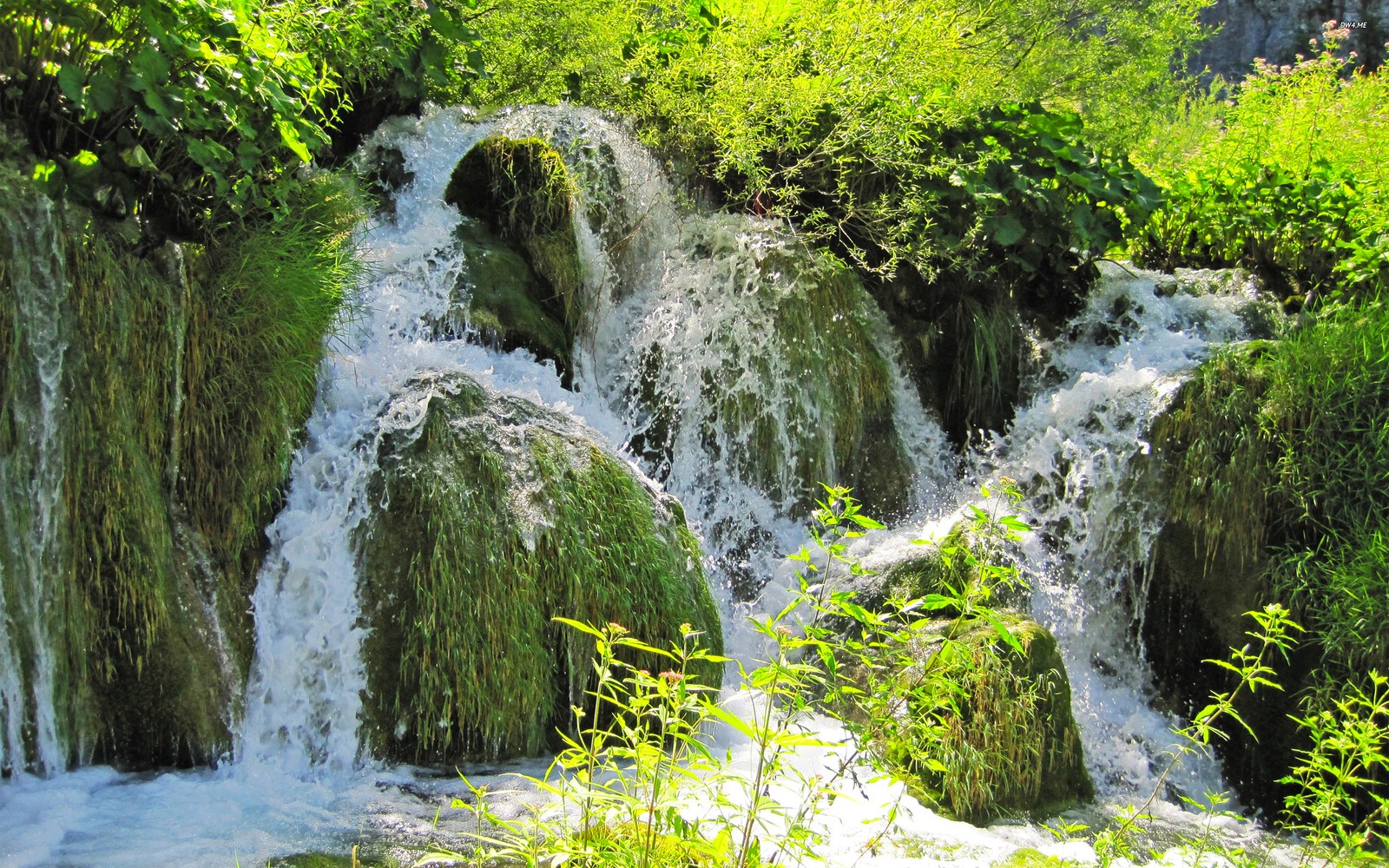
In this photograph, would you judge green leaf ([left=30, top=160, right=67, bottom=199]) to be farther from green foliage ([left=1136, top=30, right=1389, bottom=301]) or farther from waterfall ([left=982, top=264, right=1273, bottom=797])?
green foliage ([left=1136, top=30, right=1389, bottom=301])

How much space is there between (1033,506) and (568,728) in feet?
11.1

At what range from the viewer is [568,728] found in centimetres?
418

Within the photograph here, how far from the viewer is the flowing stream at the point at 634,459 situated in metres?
3.39

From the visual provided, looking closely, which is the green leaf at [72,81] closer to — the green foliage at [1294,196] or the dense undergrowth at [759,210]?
the dense undergrowth at [759,210]

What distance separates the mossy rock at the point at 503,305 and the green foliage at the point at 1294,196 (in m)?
4.96

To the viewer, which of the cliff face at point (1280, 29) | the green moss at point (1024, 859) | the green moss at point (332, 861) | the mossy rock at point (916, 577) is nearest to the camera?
the green moss at point (332, 861)

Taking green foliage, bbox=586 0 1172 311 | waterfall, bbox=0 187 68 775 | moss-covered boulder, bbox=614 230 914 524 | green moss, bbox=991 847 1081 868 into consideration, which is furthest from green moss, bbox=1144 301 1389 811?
waterfall, bbox=0 187 68 775

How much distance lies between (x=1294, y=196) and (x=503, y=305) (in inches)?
232

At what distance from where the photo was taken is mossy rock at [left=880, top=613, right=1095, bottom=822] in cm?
402

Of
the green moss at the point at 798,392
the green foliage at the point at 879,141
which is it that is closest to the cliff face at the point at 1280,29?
the green foliage at the point at 879,141

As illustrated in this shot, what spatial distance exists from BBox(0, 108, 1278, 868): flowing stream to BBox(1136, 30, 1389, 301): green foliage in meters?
0.53

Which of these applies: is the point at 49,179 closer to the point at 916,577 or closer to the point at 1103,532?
the point at 916,577

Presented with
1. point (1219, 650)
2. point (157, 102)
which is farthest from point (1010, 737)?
point (157, 102)

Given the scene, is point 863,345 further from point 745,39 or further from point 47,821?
point 47,821
